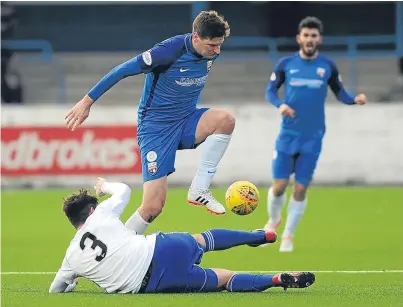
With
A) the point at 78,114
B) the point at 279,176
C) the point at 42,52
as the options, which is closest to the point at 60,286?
the point at 78,114

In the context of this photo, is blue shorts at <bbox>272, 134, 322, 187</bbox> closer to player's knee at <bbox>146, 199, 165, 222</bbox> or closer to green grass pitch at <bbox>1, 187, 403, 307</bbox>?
green grass pitch at <bbox>1, 187, 403, 307</bbox>

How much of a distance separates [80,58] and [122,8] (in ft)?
7.69

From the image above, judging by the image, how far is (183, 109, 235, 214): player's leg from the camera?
10.9 metres

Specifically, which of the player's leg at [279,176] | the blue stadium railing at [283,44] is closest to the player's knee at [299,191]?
the player's leg at [279,176]

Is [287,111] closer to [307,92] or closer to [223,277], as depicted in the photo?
[307,92]

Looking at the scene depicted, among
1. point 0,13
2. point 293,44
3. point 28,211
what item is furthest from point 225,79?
point 28,211

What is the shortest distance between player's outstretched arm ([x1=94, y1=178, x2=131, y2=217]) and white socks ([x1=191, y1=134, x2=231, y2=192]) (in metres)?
1.14

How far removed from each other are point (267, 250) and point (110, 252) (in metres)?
5.14

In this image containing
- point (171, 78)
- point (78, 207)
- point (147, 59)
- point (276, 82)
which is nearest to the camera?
point (78, 207)

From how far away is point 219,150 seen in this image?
11.1 meters

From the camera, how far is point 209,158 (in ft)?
36.5

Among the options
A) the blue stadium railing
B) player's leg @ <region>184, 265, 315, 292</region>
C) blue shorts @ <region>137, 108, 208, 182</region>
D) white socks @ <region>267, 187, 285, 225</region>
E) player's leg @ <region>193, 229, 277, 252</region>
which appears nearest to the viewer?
player's leg @ <region>184, 265, 315, 292</region>

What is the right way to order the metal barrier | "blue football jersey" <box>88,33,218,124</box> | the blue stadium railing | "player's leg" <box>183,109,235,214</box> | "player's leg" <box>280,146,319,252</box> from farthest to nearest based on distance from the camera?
the metal barrier, the blue stadium railing, "player's leg" <box>280,146,319,252</box>, "player's leg" <box>183,109,235,214</box>, "blue football jersey" <box>88,33,218,124</box>

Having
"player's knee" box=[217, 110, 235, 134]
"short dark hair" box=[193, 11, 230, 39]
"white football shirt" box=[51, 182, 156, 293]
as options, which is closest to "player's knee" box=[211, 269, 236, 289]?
"white football shirt" box=[51, 182, 156, 293]
